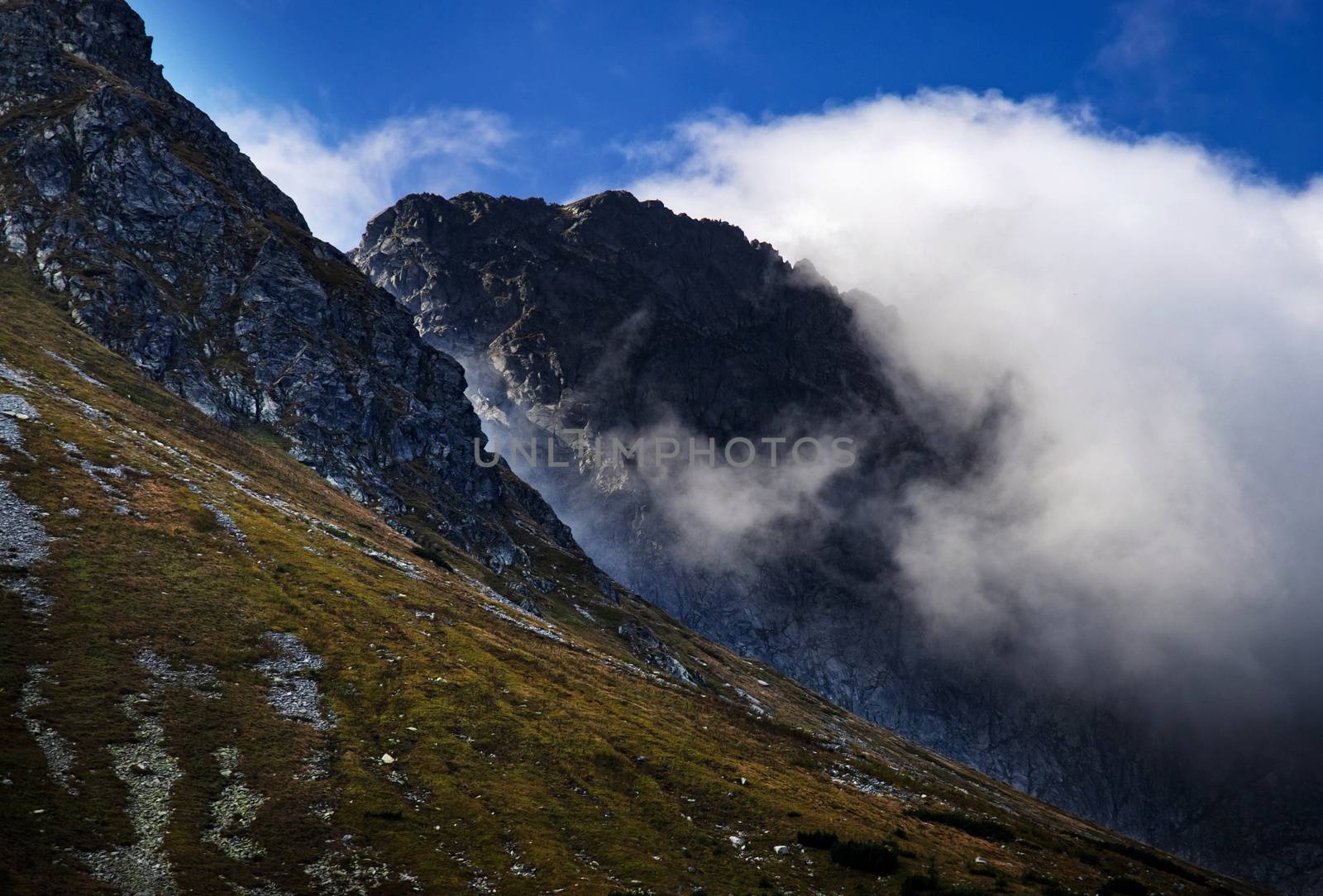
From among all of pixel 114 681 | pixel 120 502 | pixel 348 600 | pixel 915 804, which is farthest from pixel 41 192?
pixel 915 804

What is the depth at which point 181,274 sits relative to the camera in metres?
167

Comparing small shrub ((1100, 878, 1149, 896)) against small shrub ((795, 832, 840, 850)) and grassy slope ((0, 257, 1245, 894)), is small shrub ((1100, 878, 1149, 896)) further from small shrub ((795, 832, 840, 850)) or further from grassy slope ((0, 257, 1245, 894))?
small shrub ((795, 832, 840, 850))

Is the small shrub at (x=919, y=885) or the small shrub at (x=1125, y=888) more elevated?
the small shrub at (x=1125, y=888)

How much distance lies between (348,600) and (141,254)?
13766 centimetres

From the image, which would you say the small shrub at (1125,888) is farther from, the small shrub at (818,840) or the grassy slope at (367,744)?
the small shrub at (818,840)

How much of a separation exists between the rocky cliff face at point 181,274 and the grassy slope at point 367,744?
59096mm

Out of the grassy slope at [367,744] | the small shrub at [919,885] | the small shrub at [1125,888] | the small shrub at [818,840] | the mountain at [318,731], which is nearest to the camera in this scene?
the mountain at [318,731]

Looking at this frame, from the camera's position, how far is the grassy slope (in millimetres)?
32625

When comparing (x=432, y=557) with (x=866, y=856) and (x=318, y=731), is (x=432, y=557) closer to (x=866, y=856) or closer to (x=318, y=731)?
(x=318, y=731)

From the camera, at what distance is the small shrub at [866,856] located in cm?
4168

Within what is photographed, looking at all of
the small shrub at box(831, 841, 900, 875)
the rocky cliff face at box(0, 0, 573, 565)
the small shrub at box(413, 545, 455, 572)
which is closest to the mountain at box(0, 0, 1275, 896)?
the small shrub at box(831, 841, 900, 875)

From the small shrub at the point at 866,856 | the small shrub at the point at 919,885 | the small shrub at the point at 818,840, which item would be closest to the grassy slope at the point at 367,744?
the small shrub at the point at 866,856

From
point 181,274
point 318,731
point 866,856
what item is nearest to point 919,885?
point 866,856

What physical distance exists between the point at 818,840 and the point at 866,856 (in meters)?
3.17
